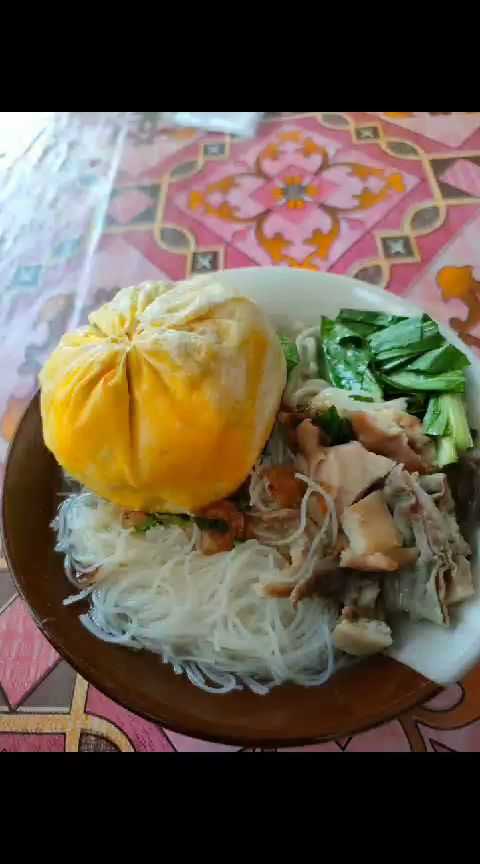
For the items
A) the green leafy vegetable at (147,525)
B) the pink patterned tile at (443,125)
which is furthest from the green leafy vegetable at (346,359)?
the pink patterned tile at (443,125)

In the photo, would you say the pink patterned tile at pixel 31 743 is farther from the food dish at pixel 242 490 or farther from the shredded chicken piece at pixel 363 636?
the shredded chicken piece at pixel 363 636

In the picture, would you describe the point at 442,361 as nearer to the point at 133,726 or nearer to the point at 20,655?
the point at 133,726

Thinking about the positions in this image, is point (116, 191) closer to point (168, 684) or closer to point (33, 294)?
point (33, 294)

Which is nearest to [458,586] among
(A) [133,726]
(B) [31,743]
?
(A) [133,726]

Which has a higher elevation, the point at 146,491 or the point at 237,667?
the point at 146,491

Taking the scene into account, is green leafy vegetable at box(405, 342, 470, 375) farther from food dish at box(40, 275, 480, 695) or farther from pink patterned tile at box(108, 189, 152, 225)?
pink patterned tile at box(108, 189, 152, 225)
